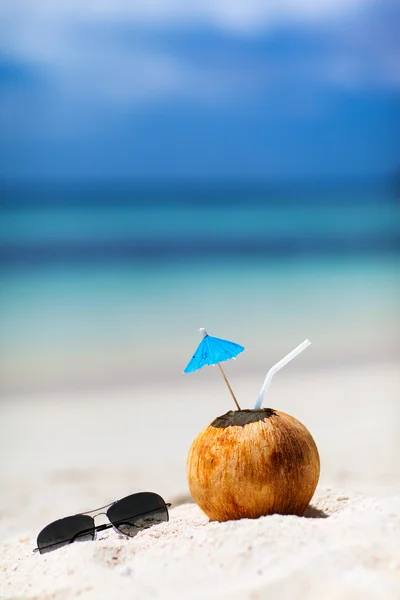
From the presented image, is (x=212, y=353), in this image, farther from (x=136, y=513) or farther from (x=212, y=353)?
(x=136, y=513)

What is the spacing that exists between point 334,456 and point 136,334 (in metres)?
1.55

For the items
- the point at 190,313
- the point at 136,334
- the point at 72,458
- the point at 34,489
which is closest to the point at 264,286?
the point at 190,313

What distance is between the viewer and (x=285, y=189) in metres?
4.59

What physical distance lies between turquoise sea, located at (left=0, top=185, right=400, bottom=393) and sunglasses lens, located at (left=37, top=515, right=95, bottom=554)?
2.17 m

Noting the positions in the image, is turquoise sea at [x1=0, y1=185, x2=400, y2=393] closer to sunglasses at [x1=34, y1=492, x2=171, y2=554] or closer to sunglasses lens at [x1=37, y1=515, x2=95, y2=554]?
sunglasses at [x1=34, y1=492, x2=171, y2=554]

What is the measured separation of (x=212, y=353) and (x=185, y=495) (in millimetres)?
984

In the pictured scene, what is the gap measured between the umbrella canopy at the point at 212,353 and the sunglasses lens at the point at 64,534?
51 cm

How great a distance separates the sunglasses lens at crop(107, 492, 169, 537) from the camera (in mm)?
1879

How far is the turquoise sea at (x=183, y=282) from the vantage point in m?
4.10

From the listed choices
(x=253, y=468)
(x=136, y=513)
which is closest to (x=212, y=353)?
(x=253, y=468)

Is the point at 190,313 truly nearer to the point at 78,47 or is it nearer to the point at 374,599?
the point at 78,47

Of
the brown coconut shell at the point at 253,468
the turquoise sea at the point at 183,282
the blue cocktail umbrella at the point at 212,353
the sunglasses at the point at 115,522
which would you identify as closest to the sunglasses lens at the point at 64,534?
the sunglasses at the point at 115,522

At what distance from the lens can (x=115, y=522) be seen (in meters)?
1.87

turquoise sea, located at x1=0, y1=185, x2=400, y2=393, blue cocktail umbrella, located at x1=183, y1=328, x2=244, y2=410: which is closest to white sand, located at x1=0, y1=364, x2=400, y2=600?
turquoise sea, located at x1=0, y1=185, x2=400, y2=393
